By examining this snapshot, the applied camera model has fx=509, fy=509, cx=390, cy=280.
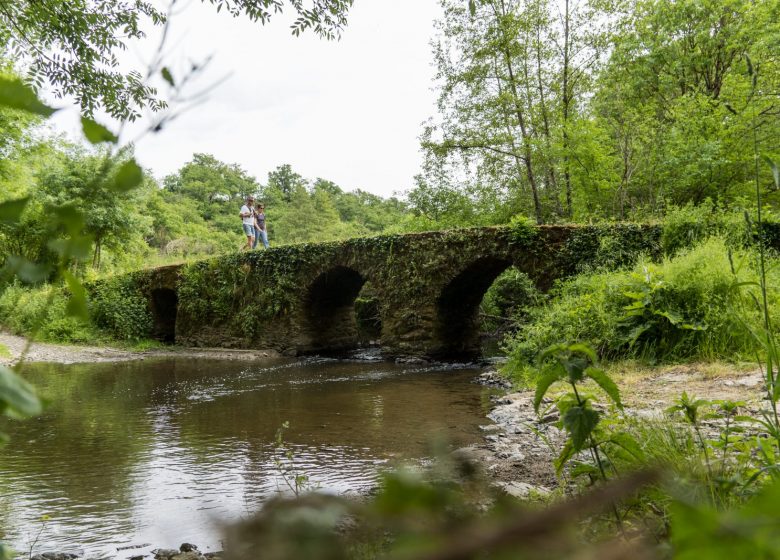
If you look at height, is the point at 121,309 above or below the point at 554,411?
above

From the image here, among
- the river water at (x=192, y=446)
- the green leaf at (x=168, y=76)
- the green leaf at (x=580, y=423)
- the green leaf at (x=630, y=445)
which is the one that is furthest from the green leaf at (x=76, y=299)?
the green leaf at (x=630, y=445)

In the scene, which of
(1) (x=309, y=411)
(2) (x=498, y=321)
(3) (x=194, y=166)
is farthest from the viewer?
(3) (x=194, y=166)

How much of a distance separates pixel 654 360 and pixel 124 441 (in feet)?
18.9

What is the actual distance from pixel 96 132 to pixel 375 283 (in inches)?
484

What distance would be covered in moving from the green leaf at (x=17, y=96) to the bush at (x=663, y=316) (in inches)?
246

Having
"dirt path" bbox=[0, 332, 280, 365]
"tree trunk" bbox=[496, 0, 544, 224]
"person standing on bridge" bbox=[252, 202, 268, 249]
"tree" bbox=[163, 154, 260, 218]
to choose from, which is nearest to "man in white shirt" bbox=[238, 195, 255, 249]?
"person standing on bridge" bbox=[252, 202, 268, 249]

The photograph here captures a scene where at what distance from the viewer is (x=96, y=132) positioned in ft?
2.26

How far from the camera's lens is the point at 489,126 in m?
15.8

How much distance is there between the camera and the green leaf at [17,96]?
670 millimetres

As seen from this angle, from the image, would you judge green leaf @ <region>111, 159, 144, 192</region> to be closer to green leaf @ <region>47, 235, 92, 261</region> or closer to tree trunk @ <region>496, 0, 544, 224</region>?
green leaf @ <region>47, 235, 92, 261</region>

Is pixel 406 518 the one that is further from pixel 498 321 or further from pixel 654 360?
pixel 498 321

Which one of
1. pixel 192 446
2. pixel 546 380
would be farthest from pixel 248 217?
pixel 546 380

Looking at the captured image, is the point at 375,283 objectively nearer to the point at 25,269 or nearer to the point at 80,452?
the point at 80,452

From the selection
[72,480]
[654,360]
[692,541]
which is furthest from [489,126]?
[692,541]
